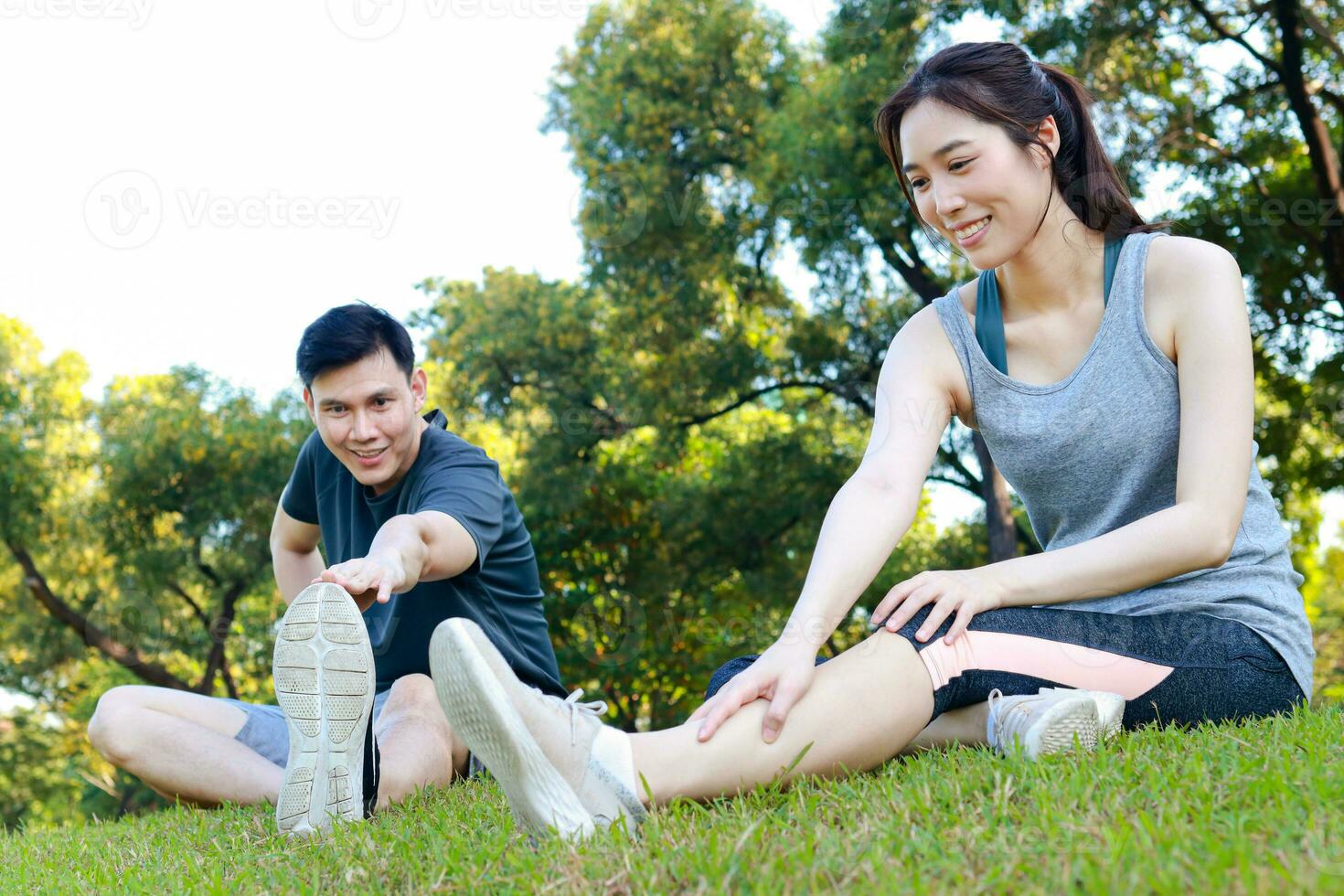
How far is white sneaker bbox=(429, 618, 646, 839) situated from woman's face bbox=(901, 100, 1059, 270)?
4.57 ft

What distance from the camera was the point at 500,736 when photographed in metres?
1.79

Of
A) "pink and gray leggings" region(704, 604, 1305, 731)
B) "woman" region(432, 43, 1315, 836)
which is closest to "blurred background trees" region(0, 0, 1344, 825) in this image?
"woman" region(432, 43, 1315, 836)

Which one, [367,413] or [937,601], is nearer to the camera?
[937,601]

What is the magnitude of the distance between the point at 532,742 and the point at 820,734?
53 cm

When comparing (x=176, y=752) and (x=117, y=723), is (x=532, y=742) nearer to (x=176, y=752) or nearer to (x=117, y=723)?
(x=176, y=752)

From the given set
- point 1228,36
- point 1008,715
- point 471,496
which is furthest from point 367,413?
point 1228,36

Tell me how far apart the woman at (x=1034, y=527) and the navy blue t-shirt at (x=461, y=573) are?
3.94 feet

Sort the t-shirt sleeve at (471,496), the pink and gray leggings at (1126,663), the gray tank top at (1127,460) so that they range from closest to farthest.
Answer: the pink and gray leggings at (1126,663) → the gray tank top at (1127,460) → the t-shirt sleeve at (471,496)

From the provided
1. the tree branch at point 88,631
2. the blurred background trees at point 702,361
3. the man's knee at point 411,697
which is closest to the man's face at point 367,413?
the man's knee at point 411,697

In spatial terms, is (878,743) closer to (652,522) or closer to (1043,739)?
(1043,739)

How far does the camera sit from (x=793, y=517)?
12.5 m

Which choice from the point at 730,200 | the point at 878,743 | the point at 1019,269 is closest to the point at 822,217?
the point at 730,200

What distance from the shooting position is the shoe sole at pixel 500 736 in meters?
1.79

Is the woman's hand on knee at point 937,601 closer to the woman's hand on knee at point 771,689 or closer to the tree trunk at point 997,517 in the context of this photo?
the woman's hand on knee at point 771,689
